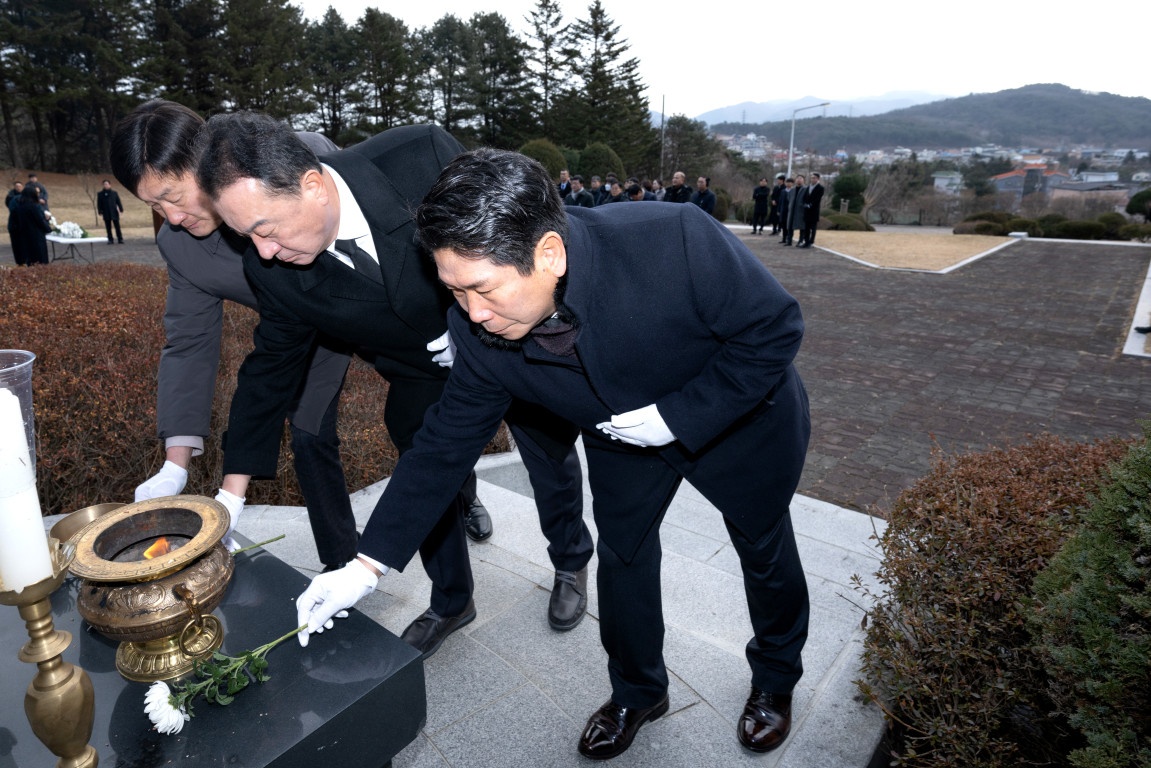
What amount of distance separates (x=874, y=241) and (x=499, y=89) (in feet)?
92.5

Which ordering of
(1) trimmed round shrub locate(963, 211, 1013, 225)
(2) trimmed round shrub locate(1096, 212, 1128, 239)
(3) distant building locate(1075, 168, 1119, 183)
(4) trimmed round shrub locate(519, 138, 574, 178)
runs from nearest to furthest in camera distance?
(2) trimmed round shrub locate(1096, 212, 1128, 239) < (1) trimmed round shrub locate(963, 211, 1013, 225) < (4) trimmed round shrub locate(519, 138, 574, 178) < (3) distant building locate(1075, 168, 1119, 183)

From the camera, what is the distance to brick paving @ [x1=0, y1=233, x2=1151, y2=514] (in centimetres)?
487

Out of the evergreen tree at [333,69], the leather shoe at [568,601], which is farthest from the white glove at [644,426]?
the evergreen tree at [333,69]

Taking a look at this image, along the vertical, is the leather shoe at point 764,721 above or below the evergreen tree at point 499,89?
below

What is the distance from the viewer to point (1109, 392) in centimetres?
611

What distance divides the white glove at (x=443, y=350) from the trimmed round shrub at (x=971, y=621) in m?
1.45

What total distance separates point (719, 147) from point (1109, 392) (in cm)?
4278

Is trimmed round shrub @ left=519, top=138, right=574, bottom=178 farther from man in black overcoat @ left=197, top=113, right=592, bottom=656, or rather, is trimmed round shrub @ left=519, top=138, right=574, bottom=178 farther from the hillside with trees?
man in black overcoat @ left=197, top=113, right=592, bottom=656

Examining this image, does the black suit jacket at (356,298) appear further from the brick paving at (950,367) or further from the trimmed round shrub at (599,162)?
the trimmed round shrub at (599,162)

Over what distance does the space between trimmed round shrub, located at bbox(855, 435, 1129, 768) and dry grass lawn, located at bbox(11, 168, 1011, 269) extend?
12.8 m

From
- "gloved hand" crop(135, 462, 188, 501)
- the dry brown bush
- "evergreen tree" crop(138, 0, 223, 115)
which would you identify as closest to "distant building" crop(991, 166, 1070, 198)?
"evergreen tree" crop(138, 0, 223, 115)

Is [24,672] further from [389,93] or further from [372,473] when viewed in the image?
[389,93]

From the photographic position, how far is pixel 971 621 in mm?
1799

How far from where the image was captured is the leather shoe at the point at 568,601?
2.64m
